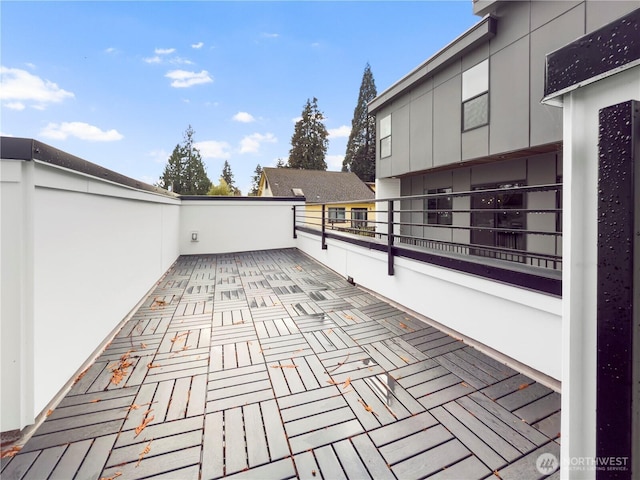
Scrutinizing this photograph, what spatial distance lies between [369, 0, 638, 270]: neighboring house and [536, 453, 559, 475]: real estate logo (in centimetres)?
226

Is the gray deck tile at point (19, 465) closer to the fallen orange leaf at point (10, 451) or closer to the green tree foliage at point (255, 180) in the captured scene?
the fallen orange leaf at point (10, 451)

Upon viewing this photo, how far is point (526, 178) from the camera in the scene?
17.6 ft

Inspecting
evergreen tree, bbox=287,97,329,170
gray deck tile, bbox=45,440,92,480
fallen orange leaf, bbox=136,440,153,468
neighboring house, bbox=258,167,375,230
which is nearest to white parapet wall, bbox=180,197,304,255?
gray deck tile, bbox=45,440,92,480

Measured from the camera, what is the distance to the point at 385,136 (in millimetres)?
8219

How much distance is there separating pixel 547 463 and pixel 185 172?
32.1 m

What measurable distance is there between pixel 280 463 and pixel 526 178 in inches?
239

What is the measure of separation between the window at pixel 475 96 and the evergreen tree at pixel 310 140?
2156 centimetres

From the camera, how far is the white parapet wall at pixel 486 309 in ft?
5.96

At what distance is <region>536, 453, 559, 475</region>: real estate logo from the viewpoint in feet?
4.12

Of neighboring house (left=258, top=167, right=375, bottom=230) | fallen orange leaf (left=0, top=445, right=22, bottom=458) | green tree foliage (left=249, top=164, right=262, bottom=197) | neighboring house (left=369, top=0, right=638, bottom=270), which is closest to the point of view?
fallen orange leaf (left=0, top=445, right=22, bottom=458)

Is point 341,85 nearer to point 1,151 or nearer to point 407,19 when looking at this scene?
point 407,19

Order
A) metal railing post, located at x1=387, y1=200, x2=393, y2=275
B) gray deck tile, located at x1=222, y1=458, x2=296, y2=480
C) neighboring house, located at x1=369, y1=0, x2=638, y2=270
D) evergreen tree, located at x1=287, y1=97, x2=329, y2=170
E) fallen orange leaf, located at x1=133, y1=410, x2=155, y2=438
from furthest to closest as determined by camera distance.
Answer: evergreen tree, located at x1=287, y1=97, x2=329, y2=170, neighboring house, located at x1=369, y1=0, x2=638, y2=270, metal railing post, located at x1=387, y1=200, x2=393, y2=275, fallen orange leaf, located at x1=133, y1=410, x2=155, y2=438, gray deck tile, located at x1=222, y1=458, x2=296, y2=480

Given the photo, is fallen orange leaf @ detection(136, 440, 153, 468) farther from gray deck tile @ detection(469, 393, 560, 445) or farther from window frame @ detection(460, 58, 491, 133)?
window frame @ detection(460, 58, 491, 133)

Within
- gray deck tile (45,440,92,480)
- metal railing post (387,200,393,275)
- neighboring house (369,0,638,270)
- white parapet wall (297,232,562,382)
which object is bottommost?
gray deck tile (45,440,92,480)
